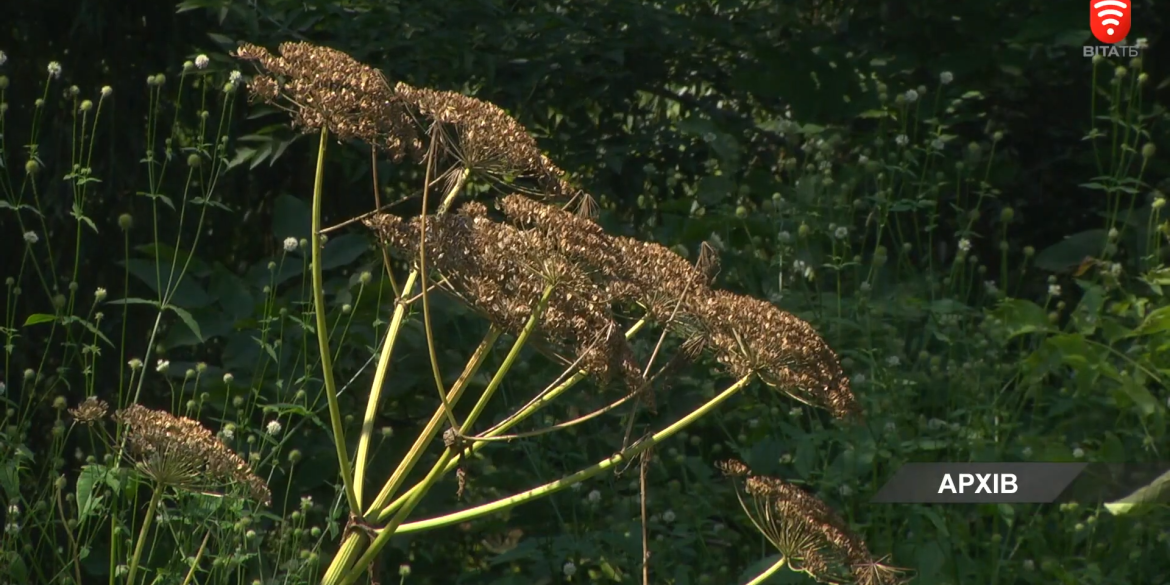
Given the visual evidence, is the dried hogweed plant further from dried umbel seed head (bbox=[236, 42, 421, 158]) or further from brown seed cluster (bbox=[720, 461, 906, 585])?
brown seed cluster (bbox=[720, 461, 906, 585])

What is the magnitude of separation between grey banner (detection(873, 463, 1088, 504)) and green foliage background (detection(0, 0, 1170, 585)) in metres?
0.04

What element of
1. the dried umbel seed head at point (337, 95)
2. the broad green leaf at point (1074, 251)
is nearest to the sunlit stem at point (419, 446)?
the dried umbel seed head at point (337, 95)

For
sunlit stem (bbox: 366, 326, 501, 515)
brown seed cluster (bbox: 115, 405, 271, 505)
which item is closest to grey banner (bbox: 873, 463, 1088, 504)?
sunlit stem (bbox: 366, 326, 501, 515)

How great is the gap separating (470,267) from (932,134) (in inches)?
94.0

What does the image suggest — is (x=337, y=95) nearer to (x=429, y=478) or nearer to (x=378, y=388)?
(x=378, y=388)

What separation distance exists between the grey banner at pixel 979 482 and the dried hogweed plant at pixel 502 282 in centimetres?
134

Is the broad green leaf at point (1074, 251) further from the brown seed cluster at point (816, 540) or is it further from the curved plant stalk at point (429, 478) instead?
the curved plant stalk at point (429, 478)

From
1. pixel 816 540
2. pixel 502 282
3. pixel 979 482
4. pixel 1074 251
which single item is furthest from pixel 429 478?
pixel 1074 251

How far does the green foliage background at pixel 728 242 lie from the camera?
3162mm

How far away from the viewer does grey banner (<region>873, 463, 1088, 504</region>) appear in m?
3.23

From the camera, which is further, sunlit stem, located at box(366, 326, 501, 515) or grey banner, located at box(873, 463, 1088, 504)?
grey banner, located at box(873, 463, 1088, 504)

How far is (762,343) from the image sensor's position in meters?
1.87

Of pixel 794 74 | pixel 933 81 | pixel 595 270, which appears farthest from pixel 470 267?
pixel 933 81

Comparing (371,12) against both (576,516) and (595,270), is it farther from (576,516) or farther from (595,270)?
(595,270)
